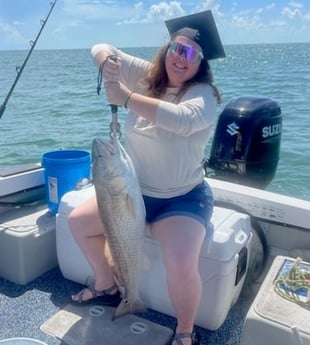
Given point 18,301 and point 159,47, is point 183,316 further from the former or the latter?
point 159,47

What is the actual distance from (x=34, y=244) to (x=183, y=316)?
1144 millimetres

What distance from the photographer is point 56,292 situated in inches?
110

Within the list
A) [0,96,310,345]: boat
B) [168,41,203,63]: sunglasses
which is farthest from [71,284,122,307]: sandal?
[168,41,203,63]: sunglasses

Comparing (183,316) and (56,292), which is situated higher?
(183,316)

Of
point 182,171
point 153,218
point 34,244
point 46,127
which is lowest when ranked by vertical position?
point 46,127

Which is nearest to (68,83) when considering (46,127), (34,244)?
(46,127)

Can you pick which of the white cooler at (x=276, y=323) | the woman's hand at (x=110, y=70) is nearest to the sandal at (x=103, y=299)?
the white cooler at (x=276, y=323)

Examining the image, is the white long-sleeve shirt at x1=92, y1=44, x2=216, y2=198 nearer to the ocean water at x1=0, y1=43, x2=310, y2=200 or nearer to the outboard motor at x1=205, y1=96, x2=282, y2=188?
the outboard motor at x1=205, y1=96, x2=282, y2=188

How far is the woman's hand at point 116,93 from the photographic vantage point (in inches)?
82.6

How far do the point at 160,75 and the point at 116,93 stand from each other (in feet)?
1.48

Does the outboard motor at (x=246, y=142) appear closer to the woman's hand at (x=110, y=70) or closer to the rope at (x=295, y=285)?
the rope at (x=295, y=285)

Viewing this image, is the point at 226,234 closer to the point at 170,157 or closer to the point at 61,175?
the point at 170,157

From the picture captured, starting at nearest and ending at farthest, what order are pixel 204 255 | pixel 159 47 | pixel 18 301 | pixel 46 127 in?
pixel 204 255, pixel 159 47, pixel 18 301, pixel 46 127

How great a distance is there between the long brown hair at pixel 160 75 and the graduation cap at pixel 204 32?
66 millimetres
